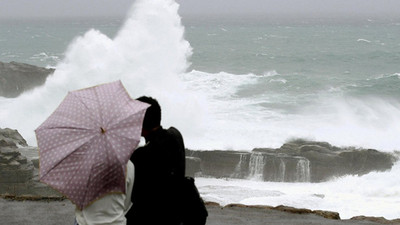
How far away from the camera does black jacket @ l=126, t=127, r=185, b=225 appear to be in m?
3.51

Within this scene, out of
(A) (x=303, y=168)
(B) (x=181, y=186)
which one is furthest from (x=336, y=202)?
(B) (x=181, y=186)

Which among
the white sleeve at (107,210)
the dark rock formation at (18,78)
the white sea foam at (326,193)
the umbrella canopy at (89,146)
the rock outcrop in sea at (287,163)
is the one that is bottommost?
the white sea foam at (326,193)

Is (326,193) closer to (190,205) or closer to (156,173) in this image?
(190,205)

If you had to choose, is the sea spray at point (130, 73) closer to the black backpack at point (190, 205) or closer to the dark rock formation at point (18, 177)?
the dark rock formation at point (18, 177)

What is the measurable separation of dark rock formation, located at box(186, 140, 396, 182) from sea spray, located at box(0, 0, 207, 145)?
5466 mm

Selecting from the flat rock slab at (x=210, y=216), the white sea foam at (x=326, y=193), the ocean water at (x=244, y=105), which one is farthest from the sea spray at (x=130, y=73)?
the flat rock slab at (x=210, y=216)

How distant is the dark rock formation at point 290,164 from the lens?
52.0 feet

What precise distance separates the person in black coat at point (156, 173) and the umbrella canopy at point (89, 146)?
0.48ft

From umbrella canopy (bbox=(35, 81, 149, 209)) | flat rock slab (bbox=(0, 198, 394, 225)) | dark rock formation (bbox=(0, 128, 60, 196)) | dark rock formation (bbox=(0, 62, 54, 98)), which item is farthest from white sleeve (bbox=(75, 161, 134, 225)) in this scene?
dark rock formation (bbox=(0, 62, 54, 98))

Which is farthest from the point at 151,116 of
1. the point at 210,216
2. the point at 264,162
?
the point at 264,162

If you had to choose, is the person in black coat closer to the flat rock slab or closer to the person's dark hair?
the person's dark hair

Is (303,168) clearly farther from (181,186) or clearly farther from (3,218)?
(181,186)

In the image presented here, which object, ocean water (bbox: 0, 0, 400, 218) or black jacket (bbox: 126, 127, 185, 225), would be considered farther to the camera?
ocean water (bbox: 0, 0, 400, 218)

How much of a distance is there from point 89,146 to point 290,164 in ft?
42.5
